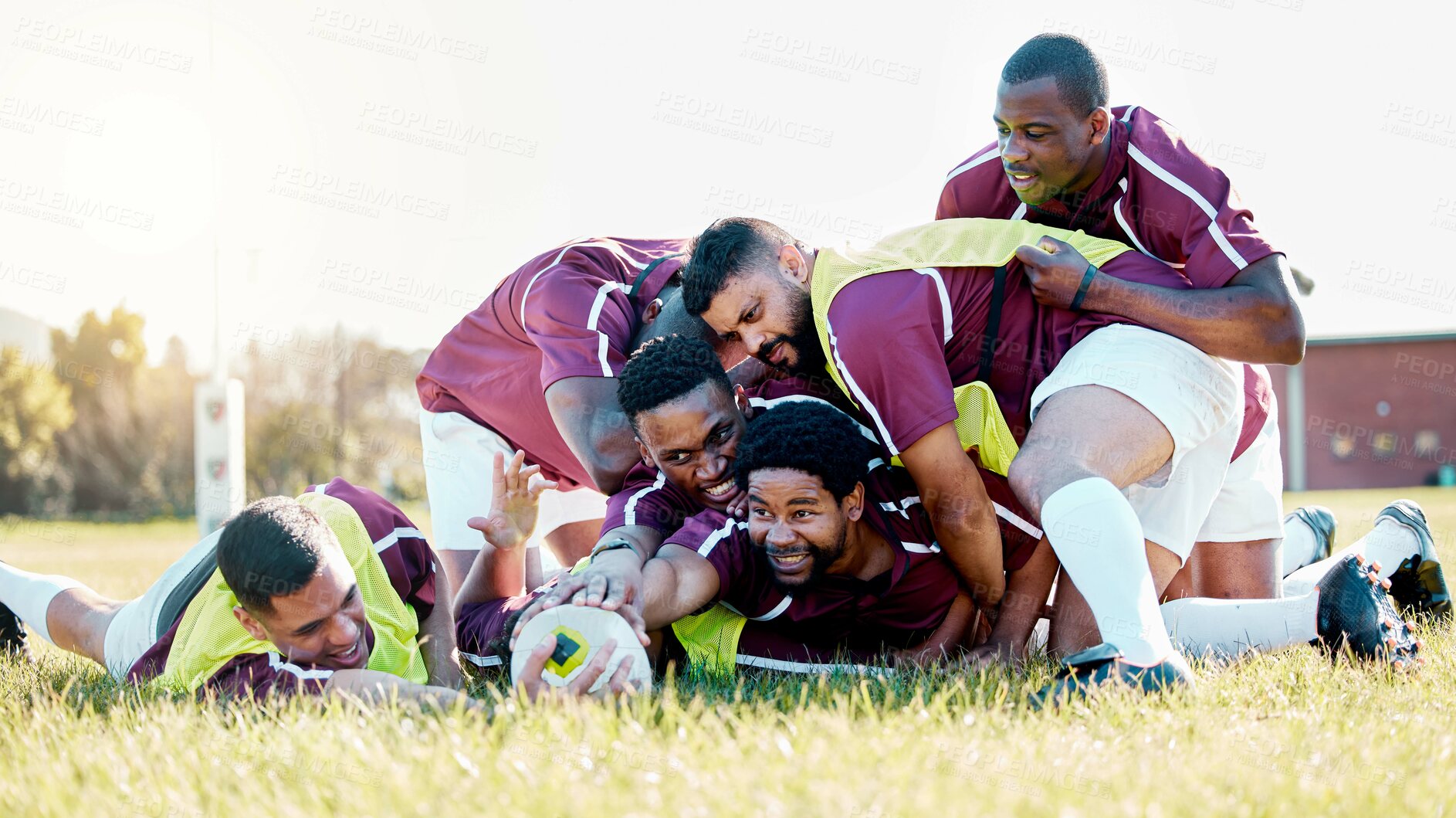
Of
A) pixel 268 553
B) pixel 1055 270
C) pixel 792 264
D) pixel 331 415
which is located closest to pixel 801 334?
pixel 792 264

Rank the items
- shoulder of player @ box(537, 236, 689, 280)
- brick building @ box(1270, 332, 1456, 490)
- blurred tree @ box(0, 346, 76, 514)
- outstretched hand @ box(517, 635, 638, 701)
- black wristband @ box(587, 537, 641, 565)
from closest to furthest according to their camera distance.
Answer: outstretched hand @ box(517, 635, 638, 701) < black wristband @ box(587, 537, 641, 565) < shoulder of player @ box(537, 236, 689, 280) < blurred tree @ box(0, 346, 76, 514) < brick building @ box(1270, 332, 1456, 490)

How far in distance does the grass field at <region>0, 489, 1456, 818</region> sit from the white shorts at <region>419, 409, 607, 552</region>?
7.63ft

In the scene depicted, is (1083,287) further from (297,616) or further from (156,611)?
(156,611)

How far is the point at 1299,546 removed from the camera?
6.09 metres

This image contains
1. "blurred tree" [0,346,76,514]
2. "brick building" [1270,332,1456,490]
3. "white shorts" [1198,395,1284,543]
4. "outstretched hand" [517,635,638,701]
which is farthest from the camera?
"brick building" [1270,332,1456,490]

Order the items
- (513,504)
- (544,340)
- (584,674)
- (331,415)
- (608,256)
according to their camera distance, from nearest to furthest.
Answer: (584,674), (513,504), (544,340), (608,256), (331,415)

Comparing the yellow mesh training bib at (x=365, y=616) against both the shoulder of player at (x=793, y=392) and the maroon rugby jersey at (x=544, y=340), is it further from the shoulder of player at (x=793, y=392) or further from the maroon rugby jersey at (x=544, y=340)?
the shoulder of player at (x=793, y=392)

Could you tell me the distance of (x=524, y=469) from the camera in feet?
15.2

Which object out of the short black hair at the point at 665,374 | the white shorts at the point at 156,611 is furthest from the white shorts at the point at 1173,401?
the white shorts at the point at 156,611

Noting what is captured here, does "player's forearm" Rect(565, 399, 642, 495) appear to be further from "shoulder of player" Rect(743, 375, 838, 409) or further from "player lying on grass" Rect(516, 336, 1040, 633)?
"shoulder of player" Rect(743, 375, 838, 409)

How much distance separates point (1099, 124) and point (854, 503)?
1.71 metres

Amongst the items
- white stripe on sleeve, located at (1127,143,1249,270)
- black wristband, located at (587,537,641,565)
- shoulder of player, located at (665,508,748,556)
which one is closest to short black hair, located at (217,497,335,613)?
black wristband, located at (587,537,641,565)

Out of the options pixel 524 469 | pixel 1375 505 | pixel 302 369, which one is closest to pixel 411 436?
pixel 302 369

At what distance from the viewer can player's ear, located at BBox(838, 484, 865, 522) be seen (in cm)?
394
